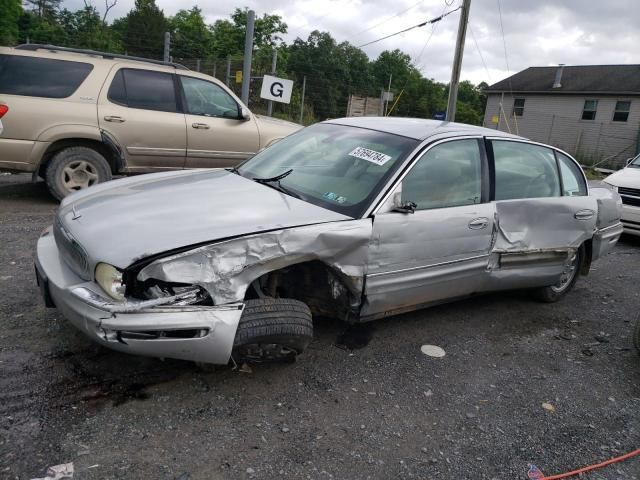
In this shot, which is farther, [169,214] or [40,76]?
[40,76]

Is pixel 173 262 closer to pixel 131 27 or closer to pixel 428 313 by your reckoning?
pixel 428 313

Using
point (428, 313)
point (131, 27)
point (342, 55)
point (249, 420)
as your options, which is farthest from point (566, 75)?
point (131, 27)

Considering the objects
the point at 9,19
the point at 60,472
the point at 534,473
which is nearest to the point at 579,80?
the point at 534,473

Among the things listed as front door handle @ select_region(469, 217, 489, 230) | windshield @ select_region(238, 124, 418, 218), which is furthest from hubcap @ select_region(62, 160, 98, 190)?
front door handle @ select_region(469, 217, 489, 230)

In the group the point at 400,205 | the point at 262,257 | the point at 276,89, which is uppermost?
the point at 276,89

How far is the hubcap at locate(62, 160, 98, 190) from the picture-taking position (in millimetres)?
6363

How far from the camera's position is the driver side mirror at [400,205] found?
3393 mm

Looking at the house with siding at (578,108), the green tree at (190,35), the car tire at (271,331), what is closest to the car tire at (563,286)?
the car tire at (271,331)

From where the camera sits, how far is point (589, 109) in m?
30.0

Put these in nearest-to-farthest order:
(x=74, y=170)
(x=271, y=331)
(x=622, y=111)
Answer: (x=271, y=331) < (x=74, y=170) < (x=622, y=111)

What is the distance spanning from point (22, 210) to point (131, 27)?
1994 inches

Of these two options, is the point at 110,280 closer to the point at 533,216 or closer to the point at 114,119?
the point at 533,216

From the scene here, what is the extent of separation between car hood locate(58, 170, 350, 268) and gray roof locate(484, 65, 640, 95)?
30572mm

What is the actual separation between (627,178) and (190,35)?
155 ft
